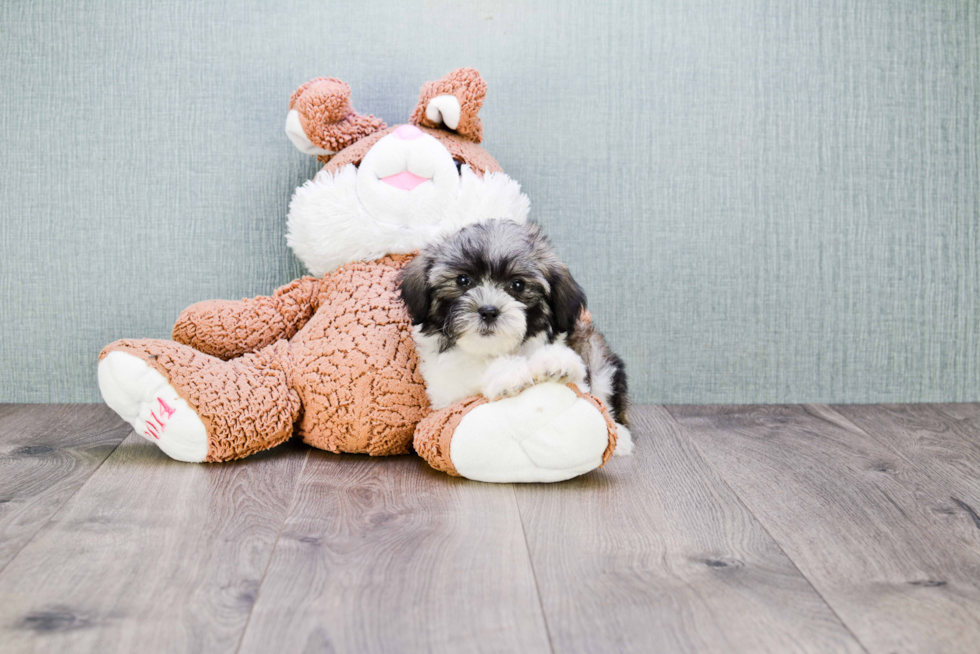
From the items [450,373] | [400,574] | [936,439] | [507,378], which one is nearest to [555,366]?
[507,378]

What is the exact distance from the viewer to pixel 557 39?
217cm

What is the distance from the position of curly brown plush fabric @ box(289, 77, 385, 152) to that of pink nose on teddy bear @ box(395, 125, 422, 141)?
15cm

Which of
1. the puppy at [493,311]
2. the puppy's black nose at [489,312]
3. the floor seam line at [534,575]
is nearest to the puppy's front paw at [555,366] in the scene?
the puppy at [493,311]

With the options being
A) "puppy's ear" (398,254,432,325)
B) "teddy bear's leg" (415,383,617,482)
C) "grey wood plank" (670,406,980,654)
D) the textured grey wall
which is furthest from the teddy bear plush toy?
"grey wood plank" (670,406,980,654)

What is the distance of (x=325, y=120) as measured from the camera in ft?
6.33

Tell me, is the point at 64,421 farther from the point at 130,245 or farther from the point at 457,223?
the point at 457,223

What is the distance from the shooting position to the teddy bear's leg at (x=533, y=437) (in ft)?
5.00

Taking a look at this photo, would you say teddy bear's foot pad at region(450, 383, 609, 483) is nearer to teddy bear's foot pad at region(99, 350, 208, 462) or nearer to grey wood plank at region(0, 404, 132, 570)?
teddy bear's foot pad at region(99, 350, 208, 462)

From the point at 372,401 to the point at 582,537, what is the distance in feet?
1.97

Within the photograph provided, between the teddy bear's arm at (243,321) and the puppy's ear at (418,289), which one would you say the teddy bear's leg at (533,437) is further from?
the teddy bear's arm at (243,321)

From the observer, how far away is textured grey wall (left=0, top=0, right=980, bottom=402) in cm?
214

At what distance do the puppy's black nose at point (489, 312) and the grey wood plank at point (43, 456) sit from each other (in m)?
0.83

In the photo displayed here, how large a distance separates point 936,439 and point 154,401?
1802 mm

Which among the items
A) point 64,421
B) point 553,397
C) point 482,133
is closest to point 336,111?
point 482,133
